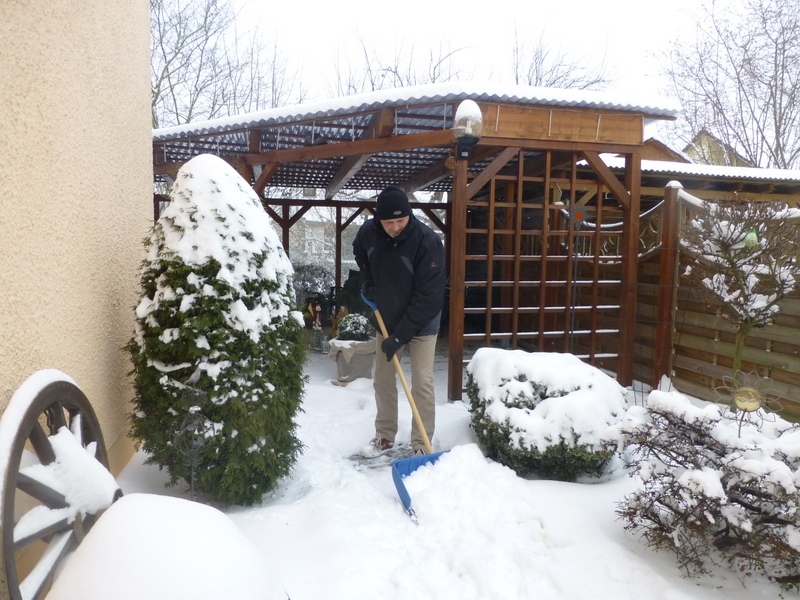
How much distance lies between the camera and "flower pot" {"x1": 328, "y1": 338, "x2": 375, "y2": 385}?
219 inches

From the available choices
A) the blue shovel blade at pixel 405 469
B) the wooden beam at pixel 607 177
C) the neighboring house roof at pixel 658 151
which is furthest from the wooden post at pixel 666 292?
the neighboring house roof at pixel 658 151

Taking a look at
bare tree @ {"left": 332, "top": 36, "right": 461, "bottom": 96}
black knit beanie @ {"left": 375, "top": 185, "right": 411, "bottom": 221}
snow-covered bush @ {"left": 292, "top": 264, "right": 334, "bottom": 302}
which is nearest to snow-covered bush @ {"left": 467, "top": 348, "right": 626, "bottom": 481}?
black knit beanie @ {"left": 375, "top": 185, "right": 411, "bottom": 221}

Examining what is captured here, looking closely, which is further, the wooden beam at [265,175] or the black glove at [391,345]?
the wooden beam at [265,175]

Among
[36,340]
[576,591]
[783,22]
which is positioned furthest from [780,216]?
[783,22]

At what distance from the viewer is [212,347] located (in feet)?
8.18

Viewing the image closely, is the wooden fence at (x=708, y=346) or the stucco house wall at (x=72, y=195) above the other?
the stucco house wall at (x=72, y=195)

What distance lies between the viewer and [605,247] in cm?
616

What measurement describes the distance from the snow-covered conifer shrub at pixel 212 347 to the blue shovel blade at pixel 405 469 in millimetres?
654

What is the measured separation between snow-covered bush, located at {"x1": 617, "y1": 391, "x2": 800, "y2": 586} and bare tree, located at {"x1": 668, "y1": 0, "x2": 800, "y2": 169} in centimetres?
1483

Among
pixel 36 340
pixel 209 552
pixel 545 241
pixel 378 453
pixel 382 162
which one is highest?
pixel 382 162

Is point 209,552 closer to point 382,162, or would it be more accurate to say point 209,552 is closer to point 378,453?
point 378,453

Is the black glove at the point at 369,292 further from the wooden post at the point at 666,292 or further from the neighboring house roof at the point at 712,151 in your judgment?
the neighboring house roof at the point at 712,151

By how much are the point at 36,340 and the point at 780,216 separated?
4497mm

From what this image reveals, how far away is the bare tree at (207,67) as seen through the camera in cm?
1495
